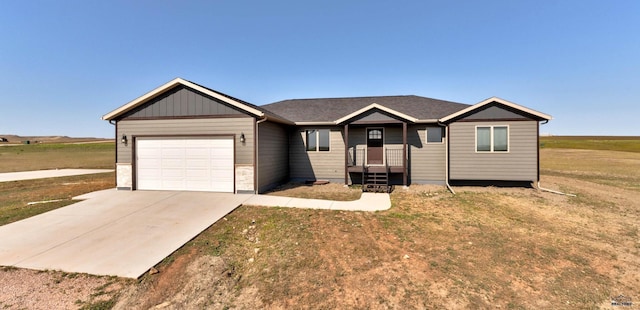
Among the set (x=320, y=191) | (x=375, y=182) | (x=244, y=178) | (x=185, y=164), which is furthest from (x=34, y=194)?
(x=375, y=182)

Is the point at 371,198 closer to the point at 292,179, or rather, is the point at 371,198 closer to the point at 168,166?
the point at 292,179

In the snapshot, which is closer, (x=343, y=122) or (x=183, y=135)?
(x=183, y=135)

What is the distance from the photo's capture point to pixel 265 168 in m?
10.4

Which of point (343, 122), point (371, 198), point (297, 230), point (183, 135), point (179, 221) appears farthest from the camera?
point (343, 122)

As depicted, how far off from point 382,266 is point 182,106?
31.3ft

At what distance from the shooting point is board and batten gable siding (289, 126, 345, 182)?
12.7 meters

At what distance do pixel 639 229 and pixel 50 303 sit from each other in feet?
38.7

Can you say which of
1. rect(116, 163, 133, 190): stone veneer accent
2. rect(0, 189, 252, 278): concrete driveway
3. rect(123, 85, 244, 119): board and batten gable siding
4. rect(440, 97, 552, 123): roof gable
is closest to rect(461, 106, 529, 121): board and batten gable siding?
rect(440, 97, 552, 123): roof gable

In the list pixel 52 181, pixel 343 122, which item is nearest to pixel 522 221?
pixel 343 122

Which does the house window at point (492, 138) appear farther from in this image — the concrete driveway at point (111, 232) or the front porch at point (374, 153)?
the concrete driveway at point (111, 232)

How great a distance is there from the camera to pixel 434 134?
11.9 meters

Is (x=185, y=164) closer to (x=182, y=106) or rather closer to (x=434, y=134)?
(x=182, y=106)

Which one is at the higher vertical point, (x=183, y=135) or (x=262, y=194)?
(x=183, y=135)

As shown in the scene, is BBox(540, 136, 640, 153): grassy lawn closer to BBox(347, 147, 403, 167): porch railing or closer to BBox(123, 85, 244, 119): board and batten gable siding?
BBox(347, 147, 403, 167): porch railing
